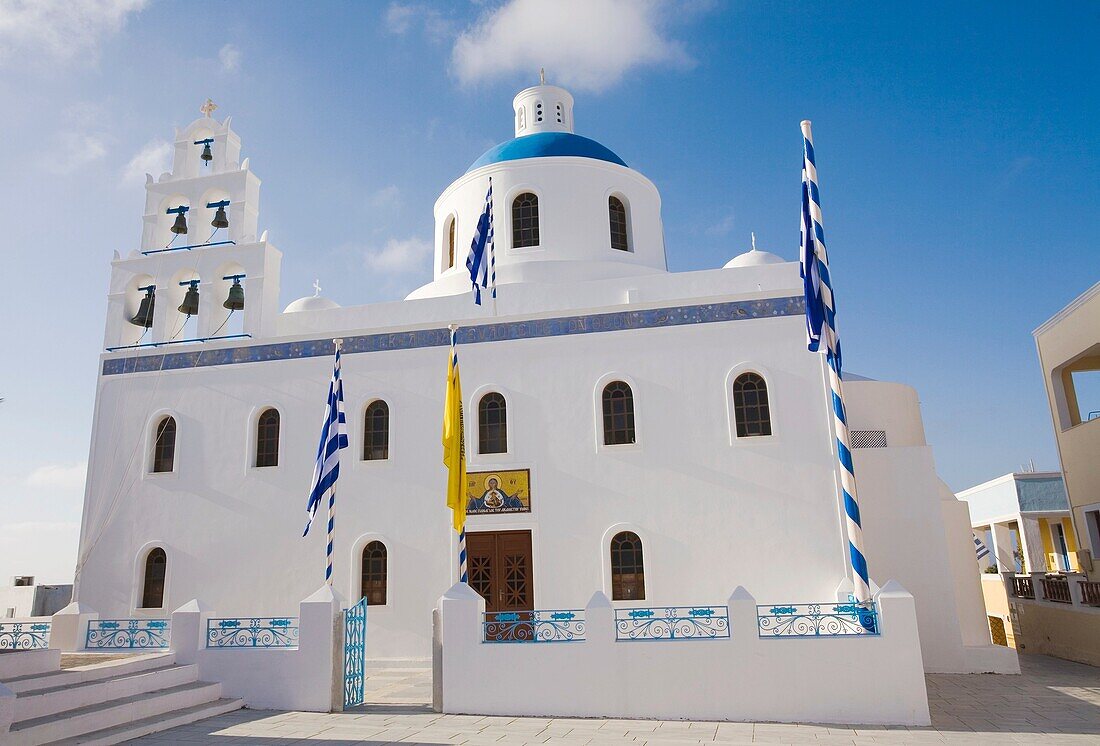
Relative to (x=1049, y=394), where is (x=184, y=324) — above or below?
above

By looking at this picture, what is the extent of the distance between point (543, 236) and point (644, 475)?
5.19m

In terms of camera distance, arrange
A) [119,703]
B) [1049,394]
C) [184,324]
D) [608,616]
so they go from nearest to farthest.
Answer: [119,703]
[608,616]
[184,324]
[1049,394]

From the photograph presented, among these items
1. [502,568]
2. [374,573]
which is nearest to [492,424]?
[502,568]

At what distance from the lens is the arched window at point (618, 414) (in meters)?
11.2

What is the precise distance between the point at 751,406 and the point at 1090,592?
19.4ft

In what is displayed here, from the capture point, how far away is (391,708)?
8070 millimetres

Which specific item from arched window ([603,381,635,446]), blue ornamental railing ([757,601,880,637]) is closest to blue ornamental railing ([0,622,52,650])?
arched window ([603,381,635,446])

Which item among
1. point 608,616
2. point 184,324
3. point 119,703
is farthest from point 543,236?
point 119,703

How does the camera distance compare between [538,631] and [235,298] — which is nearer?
[538,631]

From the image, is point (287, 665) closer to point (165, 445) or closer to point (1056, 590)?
point (165, 445)

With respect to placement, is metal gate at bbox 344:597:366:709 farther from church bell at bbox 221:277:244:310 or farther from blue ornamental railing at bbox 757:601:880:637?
church bell at bbox 221:277:244:310

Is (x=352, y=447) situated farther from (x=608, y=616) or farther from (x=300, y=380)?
(x=608, y=616)

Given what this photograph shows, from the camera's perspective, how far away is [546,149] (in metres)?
14.8

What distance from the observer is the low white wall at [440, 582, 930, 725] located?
23.6 feet
